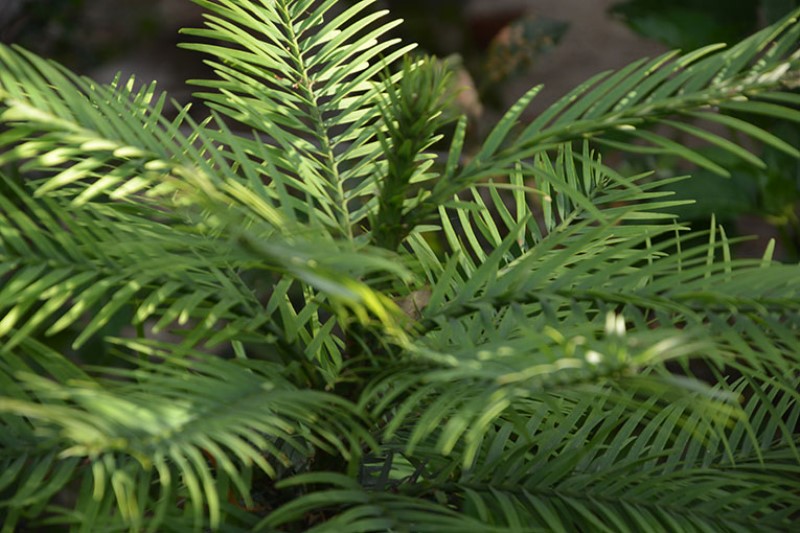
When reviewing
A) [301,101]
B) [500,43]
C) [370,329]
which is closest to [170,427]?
[370,329]

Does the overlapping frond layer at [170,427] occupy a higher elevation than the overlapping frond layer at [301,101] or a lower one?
lower

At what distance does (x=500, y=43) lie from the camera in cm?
212

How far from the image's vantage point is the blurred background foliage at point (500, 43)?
1784 mm

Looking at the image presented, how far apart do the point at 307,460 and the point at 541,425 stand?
0.53 feet

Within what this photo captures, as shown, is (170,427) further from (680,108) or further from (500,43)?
(500,43)

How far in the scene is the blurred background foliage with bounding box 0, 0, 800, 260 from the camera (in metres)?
1.78

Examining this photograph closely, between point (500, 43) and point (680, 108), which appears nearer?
point (680, 108)

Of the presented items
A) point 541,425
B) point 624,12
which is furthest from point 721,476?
point 624,12

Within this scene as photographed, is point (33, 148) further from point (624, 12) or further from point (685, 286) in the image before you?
point (624, 12)

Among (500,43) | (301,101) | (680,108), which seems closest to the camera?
(680,108)

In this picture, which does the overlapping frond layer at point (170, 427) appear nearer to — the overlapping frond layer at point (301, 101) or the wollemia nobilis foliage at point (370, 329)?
the wollemia nobilis foliage at point (370, 329)

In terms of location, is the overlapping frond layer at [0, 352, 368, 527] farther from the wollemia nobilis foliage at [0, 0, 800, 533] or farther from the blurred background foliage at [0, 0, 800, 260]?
the blurred background foliage at [0, 0, 800, 260]

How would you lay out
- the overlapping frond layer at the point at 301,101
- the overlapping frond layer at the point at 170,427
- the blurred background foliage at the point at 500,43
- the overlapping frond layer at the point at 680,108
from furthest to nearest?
the blurred background foliage at the point at 500,43, the overlapping frond layer at the point at 301,101, the overlapping frond layer at the point at 680,108, the overlapping frond layer at the point at 170,427

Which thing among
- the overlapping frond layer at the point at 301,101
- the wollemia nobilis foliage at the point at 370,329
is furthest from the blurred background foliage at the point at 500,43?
the wollemia nobilis foliage at the point at 370,329
